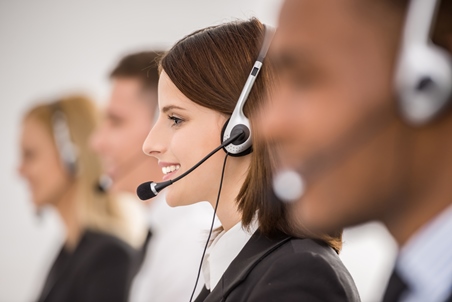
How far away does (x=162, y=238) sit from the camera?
2.16 metres

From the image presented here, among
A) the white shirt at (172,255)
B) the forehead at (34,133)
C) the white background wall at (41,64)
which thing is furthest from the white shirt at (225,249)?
the white background wall at (41,64)

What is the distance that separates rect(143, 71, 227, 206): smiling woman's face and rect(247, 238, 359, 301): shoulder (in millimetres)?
249

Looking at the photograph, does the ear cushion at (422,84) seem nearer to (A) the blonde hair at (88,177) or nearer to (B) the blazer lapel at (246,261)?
(B) the blazer lapel at (246,261)

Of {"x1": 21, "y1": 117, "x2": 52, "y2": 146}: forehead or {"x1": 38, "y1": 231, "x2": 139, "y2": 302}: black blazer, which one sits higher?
{"x1": 21, "y1": 117, "x2": 52, "y2": 146}: forehead

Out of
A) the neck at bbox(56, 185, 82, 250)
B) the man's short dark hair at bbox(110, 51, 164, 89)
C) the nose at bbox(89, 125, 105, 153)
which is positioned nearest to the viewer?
the man's short dark hair at bbox(110, 51, 164, 89)

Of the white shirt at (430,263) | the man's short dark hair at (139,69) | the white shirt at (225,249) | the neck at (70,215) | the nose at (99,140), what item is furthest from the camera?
the neck at (70,215)

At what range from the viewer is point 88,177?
270 cm

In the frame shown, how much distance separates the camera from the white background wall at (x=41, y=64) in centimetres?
356

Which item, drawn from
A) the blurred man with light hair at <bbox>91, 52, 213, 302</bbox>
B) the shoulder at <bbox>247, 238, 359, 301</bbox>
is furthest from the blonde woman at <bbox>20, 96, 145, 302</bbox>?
the shoulder at <bbox>247, 238, 359, 301</bbox>

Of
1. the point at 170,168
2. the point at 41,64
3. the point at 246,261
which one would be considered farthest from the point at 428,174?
the point at 41,64

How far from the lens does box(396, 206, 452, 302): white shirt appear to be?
0.52m

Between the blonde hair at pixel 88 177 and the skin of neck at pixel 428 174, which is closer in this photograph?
the skin of neck at pixel 428 174

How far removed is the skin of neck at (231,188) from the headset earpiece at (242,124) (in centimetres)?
5

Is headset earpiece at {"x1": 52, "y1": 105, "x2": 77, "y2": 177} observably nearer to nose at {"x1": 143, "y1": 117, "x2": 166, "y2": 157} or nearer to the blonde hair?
the blonde hair
